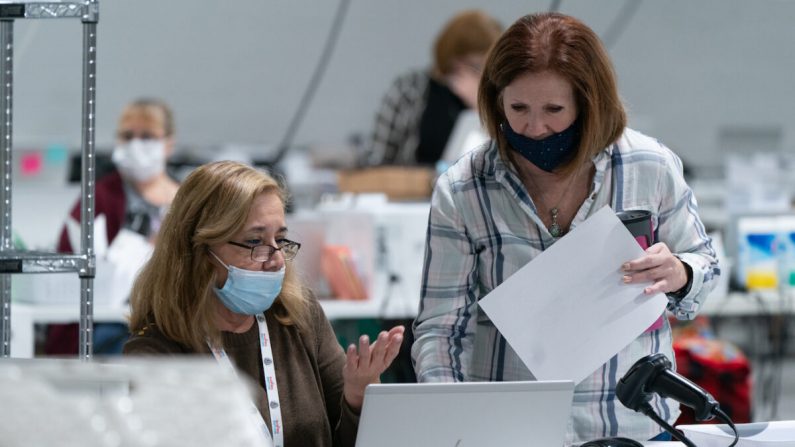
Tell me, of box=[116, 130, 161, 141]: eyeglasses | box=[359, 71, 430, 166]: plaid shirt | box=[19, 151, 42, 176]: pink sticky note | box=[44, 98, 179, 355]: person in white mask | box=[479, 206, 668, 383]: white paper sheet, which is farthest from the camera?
box=[19, 151, 42, 176]: pink sticky note

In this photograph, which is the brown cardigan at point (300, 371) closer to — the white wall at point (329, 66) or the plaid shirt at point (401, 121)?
the plaid shirt at point (401, 121)

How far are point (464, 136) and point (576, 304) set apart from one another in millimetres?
2645

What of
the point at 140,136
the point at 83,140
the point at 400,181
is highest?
the point at 83,140

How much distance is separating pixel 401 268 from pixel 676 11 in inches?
150

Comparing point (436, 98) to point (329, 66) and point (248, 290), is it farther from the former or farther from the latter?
point (248, 290)

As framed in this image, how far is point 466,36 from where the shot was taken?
4.28 metres

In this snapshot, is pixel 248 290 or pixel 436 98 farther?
pixel 436 98

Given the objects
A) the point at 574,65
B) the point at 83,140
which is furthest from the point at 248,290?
the point at 574,65

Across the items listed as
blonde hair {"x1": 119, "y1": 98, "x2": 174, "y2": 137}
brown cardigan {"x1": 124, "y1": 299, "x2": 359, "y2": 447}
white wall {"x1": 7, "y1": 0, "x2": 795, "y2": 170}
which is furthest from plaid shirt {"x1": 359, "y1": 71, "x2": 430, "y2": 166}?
brown cardigan {"x1": 124, "y1": 299, "x2": 359, "y2": 447}

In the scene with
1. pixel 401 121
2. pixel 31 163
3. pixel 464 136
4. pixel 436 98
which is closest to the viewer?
pixel 464 136

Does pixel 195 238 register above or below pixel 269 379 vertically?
above

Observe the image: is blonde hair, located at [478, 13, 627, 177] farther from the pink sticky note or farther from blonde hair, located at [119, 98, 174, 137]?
the pink sticky note

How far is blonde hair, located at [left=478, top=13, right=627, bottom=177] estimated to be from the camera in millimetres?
1821

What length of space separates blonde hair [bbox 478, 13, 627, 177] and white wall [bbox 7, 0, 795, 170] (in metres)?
4.34
